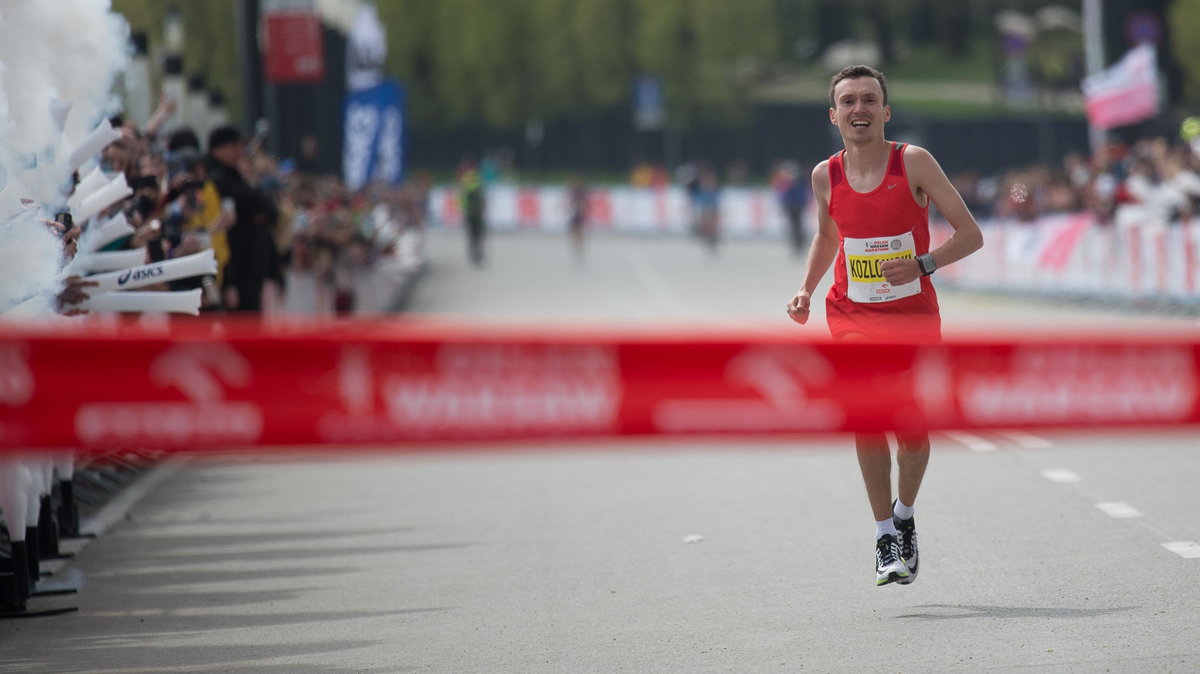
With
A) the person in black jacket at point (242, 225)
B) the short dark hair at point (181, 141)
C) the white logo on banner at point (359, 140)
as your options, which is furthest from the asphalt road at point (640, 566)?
the white logo on banner at point (359, 140)

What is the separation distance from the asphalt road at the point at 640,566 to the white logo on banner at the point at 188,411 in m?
0.45

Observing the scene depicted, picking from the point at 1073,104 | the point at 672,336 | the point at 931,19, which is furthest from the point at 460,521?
the point at 931,19

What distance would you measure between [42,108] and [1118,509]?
5.07m

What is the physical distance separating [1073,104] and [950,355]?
8758cm

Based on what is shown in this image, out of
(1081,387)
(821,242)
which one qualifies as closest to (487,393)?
(1081,387)

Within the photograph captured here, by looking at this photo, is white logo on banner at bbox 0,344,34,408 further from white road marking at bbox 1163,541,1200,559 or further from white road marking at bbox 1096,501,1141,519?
white road marking at bbox 1096,501,1141,519

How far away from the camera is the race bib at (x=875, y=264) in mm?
8250

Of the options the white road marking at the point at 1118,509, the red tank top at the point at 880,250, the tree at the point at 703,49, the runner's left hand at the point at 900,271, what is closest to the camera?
the runner's left hand at the point at 900,271

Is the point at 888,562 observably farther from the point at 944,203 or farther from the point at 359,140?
the point at 359,140

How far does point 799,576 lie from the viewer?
29.0ft

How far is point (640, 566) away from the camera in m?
9.34

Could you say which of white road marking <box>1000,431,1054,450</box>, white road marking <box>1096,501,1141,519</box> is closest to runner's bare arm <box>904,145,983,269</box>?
white road marking <box>1096,501,1141,519</box>

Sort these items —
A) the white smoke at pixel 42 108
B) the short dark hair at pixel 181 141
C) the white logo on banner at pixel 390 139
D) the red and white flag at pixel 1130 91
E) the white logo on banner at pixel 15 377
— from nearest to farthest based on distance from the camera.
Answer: the white logo on banner at pixel 15 377 < the white smoke at pixel 42 108 < the short dark hair at pixel 181 141 < the white logo on banner at pixel 390 139 < the red and white flag at pixel 1130 91

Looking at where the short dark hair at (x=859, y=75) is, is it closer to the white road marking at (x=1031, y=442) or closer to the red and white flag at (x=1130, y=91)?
the white road marking at (x=1031, y=442)
